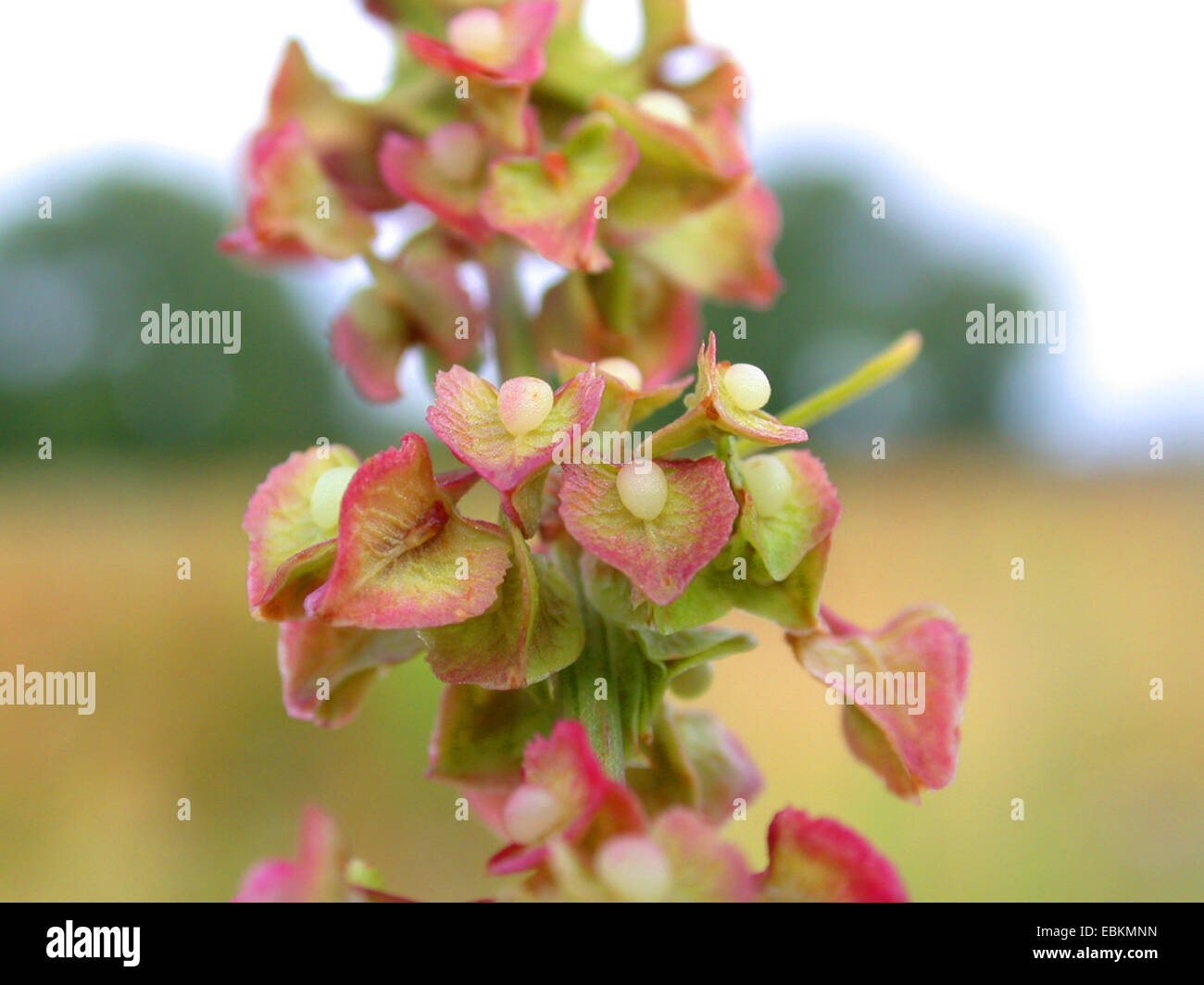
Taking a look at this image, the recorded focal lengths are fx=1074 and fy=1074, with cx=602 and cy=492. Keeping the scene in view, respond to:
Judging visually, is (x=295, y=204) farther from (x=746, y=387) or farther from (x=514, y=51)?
(x=746, y=387)

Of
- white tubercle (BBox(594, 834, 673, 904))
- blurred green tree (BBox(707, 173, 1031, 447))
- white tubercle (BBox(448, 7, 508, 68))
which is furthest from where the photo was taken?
blurred green tree (BBox(707, 173, 1031, 447))

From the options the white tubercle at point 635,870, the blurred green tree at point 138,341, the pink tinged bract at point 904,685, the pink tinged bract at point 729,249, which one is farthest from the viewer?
the blurred green tree at point 138,341

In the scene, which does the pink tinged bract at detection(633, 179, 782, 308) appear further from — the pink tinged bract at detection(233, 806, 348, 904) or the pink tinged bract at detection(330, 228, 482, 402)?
the pink tinged bract at detection(233, 806, 348, 904)

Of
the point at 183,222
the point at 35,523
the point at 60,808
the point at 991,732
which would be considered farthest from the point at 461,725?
the point at 183,222

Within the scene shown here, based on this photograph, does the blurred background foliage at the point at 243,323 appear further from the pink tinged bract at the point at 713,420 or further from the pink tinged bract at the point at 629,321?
the pink tinged bract at the point at 713,420

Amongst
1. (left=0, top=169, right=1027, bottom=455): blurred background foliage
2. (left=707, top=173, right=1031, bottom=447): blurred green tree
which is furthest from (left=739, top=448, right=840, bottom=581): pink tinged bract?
(left=707, top=173, right=1031, bottom=447): blurred green tree

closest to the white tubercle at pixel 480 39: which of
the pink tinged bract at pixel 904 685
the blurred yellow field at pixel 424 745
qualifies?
the pink tinged bract at pixel 904 685
